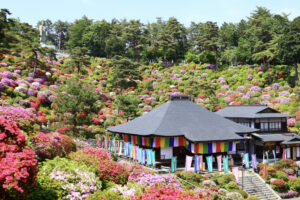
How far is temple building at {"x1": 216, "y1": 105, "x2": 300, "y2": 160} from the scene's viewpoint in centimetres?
3234

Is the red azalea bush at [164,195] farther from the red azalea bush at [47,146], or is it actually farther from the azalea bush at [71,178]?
the red azalea bush at [47,146]

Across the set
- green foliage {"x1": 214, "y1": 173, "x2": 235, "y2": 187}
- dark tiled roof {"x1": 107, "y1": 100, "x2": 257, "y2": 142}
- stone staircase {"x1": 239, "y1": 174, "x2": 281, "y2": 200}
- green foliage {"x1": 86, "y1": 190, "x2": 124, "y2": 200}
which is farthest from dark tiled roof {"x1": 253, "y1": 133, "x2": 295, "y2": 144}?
green foliage {"x1": 86, "y1": 190, "x2": 124, "y2": 200}

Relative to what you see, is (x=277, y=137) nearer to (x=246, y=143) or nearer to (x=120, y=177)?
(x=246, y=143)

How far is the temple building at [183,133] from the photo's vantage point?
84.9ft

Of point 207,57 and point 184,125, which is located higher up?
point 207,57

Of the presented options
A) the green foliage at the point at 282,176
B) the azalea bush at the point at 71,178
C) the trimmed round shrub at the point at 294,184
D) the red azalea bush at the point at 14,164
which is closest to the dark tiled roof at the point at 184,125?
the green foliage at the point at 282,176

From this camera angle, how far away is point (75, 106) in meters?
34.3

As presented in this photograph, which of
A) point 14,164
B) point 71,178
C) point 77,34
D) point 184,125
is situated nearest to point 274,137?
point 184,125

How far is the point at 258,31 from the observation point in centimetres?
6050

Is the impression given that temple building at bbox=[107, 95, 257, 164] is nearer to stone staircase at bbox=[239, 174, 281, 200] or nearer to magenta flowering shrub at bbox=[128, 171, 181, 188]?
stone staircase at bbox=[239, 174, 281, 200]

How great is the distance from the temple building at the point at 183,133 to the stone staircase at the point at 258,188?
3.41 meters

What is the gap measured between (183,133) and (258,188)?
845 cm

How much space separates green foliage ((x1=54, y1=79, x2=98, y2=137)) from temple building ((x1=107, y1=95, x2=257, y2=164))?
684 centimetres

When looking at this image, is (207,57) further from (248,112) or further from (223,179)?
(223,179)
